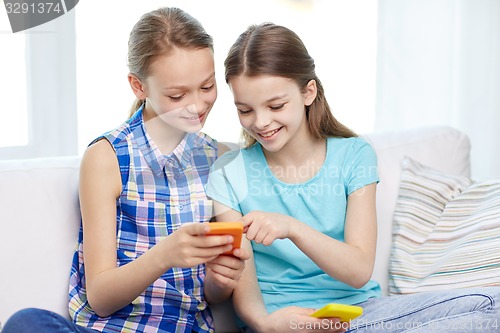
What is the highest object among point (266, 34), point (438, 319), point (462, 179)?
point (266, 34)

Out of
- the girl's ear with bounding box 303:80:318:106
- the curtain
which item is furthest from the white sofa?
the curtain

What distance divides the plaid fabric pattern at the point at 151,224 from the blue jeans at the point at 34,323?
24 centimetres

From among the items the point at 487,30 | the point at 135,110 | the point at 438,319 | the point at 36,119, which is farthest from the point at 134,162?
the point at 487,30

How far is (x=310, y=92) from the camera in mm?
1599

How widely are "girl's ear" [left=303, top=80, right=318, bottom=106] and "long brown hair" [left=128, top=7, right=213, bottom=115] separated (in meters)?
0.23


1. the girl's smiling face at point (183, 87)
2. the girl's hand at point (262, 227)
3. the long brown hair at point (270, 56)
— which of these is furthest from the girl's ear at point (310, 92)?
the girl's hand at point (262, 227)

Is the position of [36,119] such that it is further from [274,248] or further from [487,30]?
[487,30]

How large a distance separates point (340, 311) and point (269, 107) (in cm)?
46

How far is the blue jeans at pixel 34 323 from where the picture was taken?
1176 millimetres

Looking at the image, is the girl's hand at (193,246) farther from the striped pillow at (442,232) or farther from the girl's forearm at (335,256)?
the striped pillow at (442,232)

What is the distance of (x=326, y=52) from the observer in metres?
2.91

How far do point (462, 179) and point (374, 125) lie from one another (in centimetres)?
110

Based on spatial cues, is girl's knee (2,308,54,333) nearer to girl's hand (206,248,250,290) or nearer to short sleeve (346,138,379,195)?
girl's hand (206,248,250,290)

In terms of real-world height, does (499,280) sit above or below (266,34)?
below
